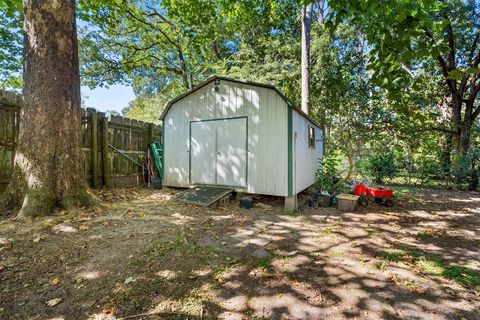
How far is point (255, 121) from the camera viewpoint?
575 centimetres

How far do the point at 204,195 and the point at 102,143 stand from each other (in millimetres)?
3110

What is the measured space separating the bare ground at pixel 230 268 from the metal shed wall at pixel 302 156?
171cm

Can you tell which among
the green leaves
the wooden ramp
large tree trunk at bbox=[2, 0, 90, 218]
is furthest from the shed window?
the green leaves

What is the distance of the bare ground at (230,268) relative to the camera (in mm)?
→ 2008

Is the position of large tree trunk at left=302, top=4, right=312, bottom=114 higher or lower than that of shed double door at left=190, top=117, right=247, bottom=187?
higher

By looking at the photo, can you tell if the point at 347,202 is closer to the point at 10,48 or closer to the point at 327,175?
the point at 327,175

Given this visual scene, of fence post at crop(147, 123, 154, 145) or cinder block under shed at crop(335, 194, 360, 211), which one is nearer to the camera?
cinder block under shed at crop(335, 194, 360, 211)

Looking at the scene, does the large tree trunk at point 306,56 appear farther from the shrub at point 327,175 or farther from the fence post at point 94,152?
the fence post at point 94,152

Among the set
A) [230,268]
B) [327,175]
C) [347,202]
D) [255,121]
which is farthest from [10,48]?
[347,202]

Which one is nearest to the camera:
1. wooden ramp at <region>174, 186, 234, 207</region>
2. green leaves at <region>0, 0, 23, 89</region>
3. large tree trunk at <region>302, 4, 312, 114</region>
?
wooden ramp at <region>174, 186, 234, 207</region>

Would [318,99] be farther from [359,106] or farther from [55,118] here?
[55,118]

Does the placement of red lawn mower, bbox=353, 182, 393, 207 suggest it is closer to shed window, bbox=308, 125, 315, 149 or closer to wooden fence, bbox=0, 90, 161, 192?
shed window, bbox=308, 125, 315, 149

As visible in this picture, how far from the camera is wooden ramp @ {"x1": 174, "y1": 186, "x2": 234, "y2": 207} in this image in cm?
527

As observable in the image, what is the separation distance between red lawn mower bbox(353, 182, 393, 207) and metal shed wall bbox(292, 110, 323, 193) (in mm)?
1422
